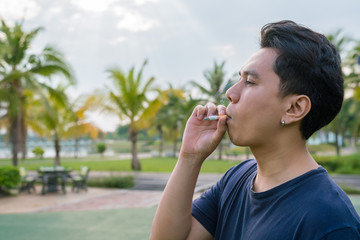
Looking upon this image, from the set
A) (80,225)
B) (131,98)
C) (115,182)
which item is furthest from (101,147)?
(80,225)

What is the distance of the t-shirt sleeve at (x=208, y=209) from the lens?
1433 mm

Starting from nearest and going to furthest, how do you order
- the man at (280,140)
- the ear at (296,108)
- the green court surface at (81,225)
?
the man at (280,140) < the ear at (296,108) < the green court surface at (81,225)

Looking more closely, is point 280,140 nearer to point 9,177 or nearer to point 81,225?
point 81,225

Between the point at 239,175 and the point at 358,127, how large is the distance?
76.3 feet

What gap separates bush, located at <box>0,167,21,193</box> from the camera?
36.3 ft

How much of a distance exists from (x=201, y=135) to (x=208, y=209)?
1.01 feet

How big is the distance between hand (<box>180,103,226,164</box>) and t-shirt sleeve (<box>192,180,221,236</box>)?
210 mm

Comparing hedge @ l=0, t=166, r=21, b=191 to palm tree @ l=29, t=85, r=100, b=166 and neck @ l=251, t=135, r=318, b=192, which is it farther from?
neck @ l=251, t=135, r=318, b=192

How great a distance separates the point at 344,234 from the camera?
90cm

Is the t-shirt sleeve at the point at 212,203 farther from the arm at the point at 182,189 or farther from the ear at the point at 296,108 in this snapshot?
the ear at the point at 296,108

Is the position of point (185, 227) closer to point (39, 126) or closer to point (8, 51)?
point (8, 51)

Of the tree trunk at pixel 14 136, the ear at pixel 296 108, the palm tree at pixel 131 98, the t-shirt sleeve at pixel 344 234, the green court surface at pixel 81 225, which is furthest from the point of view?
the palm tree at pixel 131 98

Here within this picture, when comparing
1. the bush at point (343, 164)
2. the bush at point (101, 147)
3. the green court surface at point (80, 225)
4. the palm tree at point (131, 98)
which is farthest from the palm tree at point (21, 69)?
the bush at point (101, 147)

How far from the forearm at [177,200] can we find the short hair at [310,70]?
1.38 feet
